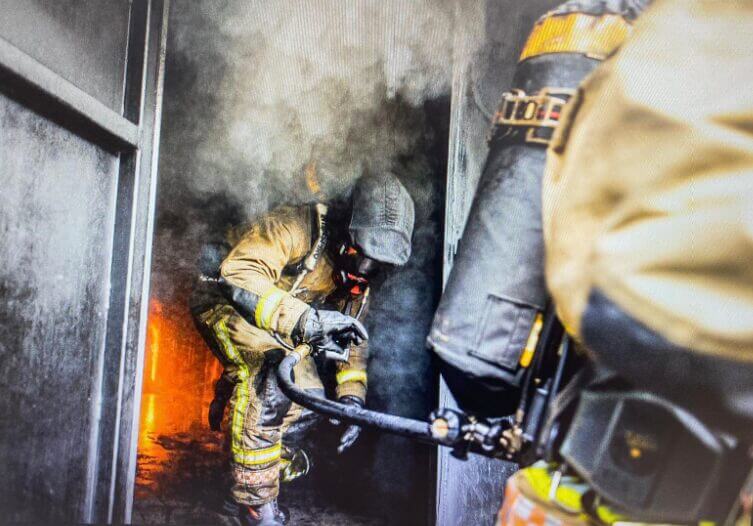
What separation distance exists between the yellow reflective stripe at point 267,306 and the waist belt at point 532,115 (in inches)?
35.3

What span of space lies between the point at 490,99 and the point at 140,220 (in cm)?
136

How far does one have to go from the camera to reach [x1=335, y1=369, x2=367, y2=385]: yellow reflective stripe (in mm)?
1681

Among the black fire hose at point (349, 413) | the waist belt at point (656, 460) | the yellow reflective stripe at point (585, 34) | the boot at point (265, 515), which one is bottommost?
the boot at point (265, 515)

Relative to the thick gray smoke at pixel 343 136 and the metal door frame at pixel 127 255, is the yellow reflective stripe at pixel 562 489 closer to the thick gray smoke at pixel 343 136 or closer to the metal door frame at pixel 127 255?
the thick gray smoke at pixel 343 136

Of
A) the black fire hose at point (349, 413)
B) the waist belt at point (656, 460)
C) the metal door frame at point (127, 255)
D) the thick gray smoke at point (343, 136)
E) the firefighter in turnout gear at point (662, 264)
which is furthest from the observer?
the metal door frame at point (127, 255)

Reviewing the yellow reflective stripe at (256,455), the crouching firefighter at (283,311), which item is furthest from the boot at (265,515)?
the yellow reflective stripe at (256,455)

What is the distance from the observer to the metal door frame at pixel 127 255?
6.21 feet

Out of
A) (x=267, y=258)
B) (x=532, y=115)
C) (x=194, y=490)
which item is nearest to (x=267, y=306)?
(x=267, y=258)

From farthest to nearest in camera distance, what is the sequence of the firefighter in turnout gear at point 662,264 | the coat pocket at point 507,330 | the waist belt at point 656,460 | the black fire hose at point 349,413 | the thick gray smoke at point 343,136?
1. the thick gray smoke at point 343,136
2. the black fire hose at point 349,413
3. the coat pocket at point 507,330
4. the waist belt at point 656,460
5. the firefighter in turnout gear at point 662,264

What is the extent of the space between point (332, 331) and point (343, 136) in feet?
2.13

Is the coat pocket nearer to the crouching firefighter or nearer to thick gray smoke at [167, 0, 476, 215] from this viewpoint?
the crouching firefighter

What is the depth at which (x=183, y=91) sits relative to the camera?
6.19 feet

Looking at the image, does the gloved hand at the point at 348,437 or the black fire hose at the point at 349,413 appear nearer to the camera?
the black fire hose at the point at 349,413

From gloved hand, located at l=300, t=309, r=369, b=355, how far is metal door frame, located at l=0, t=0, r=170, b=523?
64 centimetres
